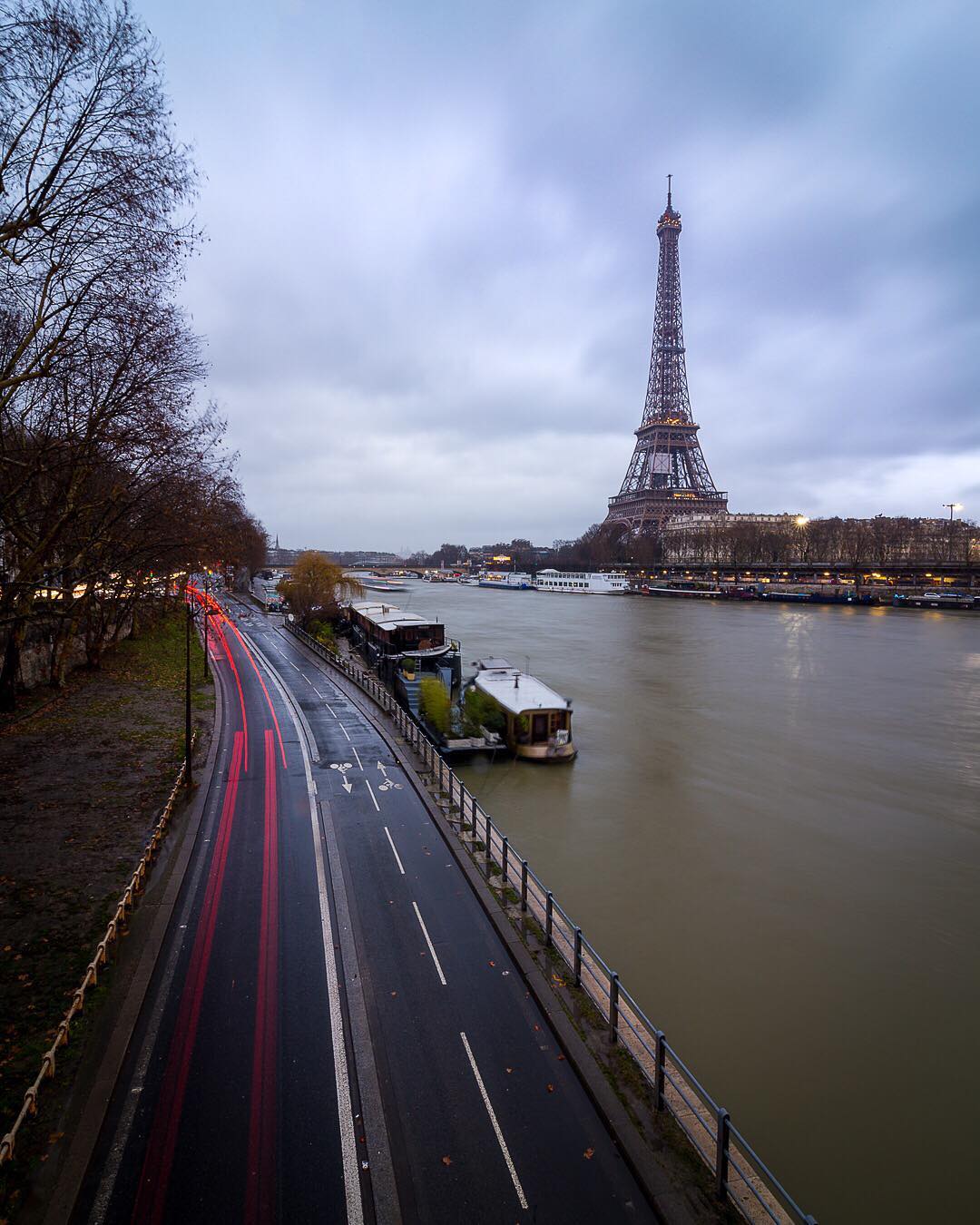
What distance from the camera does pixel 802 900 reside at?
48.7 feet

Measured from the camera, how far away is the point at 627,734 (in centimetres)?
2955

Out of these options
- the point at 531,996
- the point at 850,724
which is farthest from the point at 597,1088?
the point at 850,724

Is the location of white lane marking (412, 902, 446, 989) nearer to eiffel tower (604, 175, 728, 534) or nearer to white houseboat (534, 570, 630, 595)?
white houseboat (534, 570, 630, 595)

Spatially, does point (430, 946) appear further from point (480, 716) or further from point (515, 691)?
point (515, 691)

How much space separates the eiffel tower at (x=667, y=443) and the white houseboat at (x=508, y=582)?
93.9 feet

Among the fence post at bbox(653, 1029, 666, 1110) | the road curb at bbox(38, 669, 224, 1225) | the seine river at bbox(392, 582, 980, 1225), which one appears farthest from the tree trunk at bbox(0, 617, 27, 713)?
the fence post at bbox(653, 1029, 666, 1110)

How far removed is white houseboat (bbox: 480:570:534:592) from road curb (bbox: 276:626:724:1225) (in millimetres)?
136846

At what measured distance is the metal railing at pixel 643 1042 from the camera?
6660 millimetres

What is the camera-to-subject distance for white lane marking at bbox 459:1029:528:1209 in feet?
22.2

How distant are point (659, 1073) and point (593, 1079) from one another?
867 mm

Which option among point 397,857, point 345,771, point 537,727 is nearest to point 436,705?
point 537,727

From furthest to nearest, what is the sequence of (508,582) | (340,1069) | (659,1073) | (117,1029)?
(508,582), (117,1029), (340,1069), (659,1073)

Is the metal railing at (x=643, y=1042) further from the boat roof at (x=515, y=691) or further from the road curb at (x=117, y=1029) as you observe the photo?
the boat roof at (x=515, y=691)

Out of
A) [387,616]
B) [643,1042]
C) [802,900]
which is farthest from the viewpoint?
[387,616]
